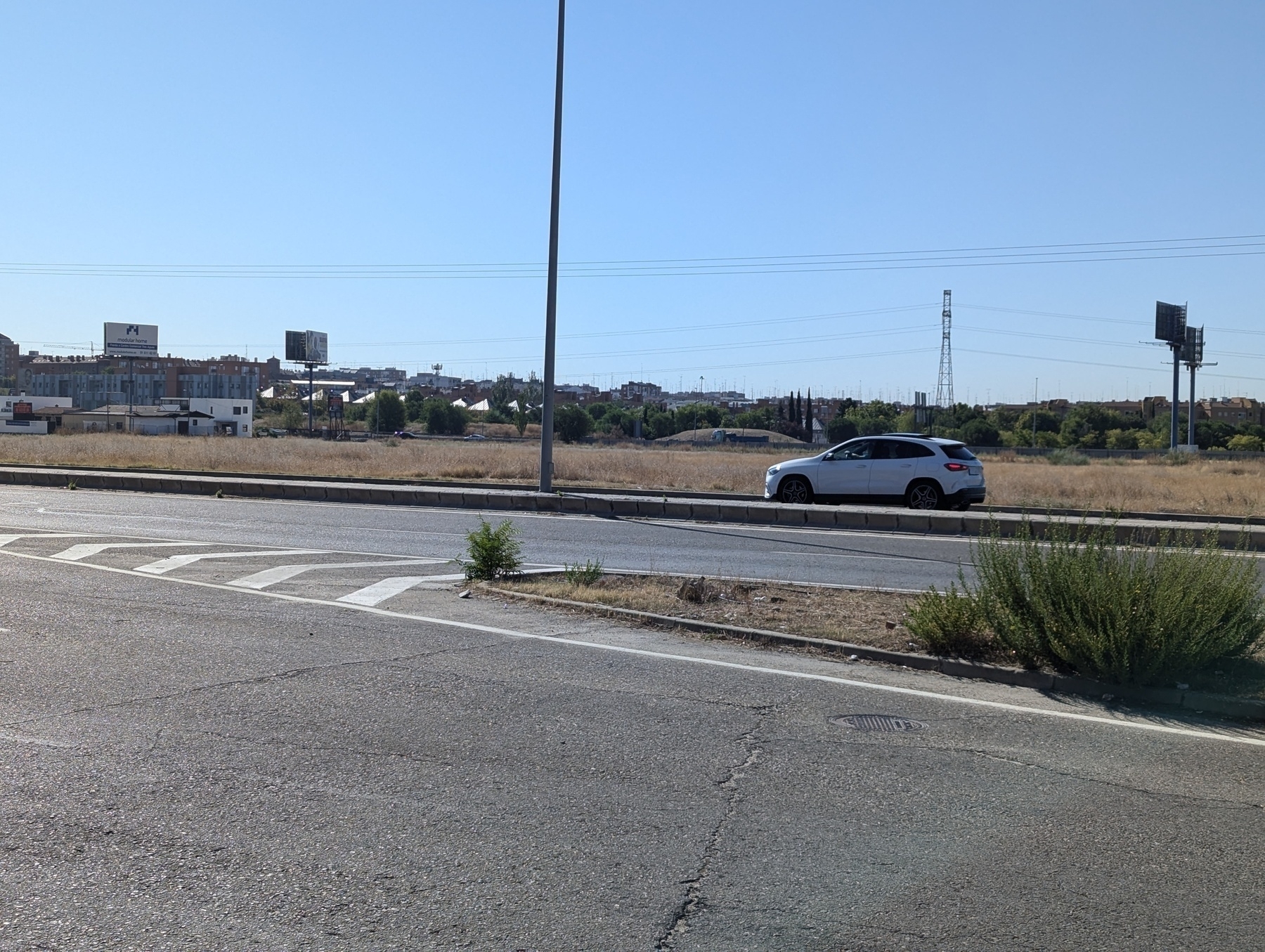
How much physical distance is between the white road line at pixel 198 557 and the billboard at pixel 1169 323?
86769 mm

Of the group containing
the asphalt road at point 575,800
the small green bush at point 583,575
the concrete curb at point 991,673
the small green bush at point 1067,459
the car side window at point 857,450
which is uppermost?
the car side window at point 857,450

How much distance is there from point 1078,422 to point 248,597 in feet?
375

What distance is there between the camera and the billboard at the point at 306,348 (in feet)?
435

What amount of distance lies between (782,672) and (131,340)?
119640 millimetres

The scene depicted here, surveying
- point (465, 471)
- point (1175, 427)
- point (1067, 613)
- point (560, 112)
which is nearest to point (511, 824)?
point (1067, 613)

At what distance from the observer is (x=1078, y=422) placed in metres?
115

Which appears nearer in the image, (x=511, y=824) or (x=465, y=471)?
(x=511, y=824)

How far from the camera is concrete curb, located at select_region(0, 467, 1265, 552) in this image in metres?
20.0

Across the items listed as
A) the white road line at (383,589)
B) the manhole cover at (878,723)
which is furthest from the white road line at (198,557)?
the manhole cover at (878,723)

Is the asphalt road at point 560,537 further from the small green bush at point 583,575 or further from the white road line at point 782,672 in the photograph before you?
the white road line at point 782,672

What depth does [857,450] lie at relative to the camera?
23.7m

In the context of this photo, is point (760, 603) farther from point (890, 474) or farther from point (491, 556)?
point (890, 474)

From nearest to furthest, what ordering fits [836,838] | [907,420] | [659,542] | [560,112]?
1. [836,838]
2. [659,542]
3. [560,112]
4. [907,420]

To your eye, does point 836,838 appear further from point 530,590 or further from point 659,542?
point 659,542
